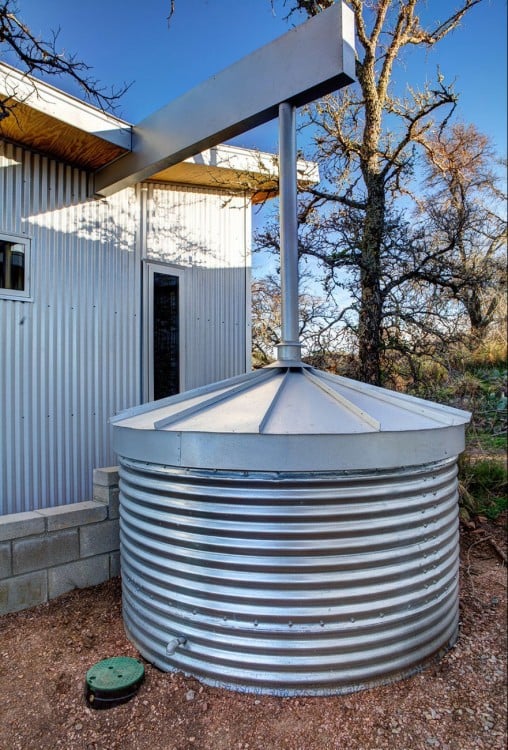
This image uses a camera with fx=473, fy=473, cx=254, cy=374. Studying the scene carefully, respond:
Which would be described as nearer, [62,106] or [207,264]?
[62,106]

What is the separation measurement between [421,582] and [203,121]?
12.4 feet

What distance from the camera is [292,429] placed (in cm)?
221

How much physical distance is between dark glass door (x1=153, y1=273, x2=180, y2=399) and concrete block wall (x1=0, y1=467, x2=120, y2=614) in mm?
1930

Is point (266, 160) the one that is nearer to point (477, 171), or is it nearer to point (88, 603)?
point (477, 171)

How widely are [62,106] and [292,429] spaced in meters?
3.39

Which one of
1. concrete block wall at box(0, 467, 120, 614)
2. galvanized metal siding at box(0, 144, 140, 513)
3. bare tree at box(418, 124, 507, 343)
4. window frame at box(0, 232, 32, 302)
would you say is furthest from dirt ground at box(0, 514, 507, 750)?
bare tree at box(418, 124, 507, 343)

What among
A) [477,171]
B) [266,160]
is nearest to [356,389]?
[477,171]

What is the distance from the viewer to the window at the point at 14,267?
13.3 feet

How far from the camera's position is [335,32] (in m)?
3.10

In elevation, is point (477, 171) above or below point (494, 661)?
above

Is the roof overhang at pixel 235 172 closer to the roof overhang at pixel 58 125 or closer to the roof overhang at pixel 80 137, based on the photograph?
the roof overhang at pixel 80 137

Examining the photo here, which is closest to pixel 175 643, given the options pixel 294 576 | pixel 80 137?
pixel 294 576

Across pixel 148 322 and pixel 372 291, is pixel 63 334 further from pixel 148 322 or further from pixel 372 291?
pixel 372 291

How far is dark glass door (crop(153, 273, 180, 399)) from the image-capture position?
17.6 ft
